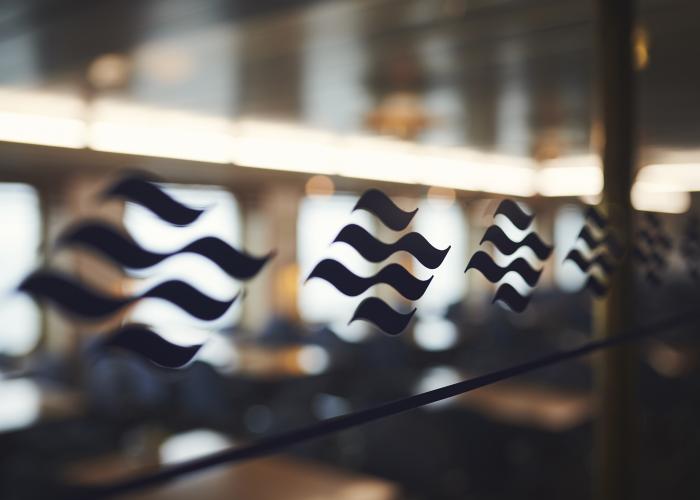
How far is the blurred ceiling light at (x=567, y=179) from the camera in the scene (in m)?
7.22

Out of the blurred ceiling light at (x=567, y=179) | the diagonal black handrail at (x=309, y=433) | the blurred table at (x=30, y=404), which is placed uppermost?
the blurred ceiling light at (x=567, y=179)

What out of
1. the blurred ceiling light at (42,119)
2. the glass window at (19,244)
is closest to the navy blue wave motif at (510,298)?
the blurred ceiling light at (42,119)

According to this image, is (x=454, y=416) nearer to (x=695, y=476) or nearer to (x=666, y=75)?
(x=695, y=476)

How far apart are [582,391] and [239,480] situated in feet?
6.71

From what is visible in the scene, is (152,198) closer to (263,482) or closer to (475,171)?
(263,482)

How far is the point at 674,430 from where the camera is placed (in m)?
4.30

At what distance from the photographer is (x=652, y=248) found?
1.35 m

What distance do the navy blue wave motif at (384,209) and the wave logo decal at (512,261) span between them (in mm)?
125


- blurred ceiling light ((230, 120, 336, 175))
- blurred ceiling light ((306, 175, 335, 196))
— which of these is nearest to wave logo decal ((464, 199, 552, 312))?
blurred ceiling light ((306, 175, 335, 196))

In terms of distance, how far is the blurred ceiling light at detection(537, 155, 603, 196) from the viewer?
7.22 metres

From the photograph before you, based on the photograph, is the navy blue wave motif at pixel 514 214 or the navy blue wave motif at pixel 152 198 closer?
the navy blue wave motif at pixel 152 198

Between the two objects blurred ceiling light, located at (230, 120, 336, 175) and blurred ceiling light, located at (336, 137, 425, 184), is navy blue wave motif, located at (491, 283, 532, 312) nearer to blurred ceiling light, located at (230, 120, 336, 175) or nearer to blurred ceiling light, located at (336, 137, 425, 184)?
blurred ceiling light, located at (230, 120, 336, 175)

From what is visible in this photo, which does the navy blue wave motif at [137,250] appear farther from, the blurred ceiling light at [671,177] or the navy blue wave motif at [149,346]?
the blurred ceiling light at [671,177]

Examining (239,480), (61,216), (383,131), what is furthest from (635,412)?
(61,216)
